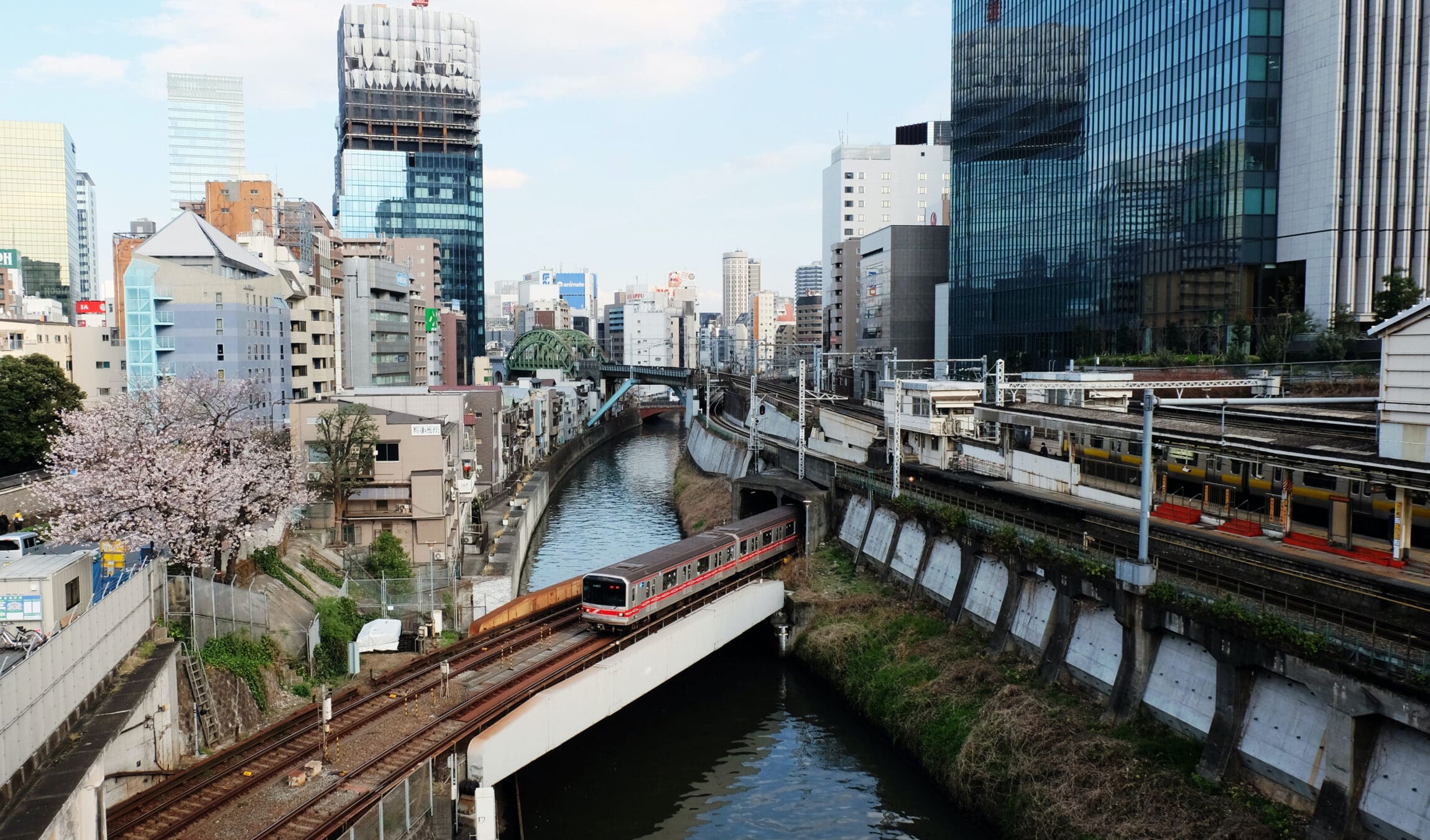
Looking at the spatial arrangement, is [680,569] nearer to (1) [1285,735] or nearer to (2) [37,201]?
(1) [1285,735]

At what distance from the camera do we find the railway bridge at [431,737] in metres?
18.3

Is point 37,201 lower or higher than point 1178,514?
higher

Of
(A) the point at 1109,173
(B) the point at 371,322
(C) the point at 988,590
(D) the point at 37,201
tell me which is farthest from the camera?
(D) the point at 37,201

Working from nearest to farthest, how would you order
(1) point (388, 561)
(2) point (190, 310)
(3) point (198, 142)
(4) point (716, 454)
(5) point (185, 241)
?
(1) point (388, 561), (2) point (190, 310), (5) point (185, 241), (4) point (716, 454), (3) point (198, 142)

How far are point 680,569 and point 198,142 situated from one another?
196 m

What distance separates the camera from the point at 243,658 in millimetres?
24438

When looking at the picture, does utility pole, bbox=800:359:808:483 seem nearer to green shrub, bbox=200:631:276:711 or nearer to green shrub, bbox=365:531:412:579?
green shrub, bbox=365:531:412:579

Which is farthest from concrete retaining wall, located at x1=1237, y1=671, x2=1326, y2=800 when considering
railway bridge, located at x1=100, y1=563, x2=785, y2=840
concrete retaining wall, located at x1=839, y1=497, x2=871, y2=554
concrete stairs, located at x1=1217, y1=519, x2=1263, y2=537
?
concrete retaining wall, located at x1=839, y1=497, x2=871, y2=554

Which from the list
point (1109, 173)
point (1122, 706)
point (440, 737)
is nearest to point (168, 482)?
point (440, 737)

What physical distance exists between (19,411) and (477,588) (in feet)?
94.7

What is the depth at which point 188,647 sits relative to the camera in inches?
925

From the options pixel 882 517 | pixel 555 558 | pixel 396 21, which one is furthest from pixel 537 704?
pixel 396 21

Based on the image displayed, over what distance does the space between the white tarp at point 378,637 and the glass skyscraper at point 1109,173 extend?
168 feet

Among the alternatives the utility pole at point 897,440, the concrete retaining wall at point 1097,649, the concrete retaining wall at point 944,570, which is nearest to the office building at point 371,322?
the utility pole at point 897,440
